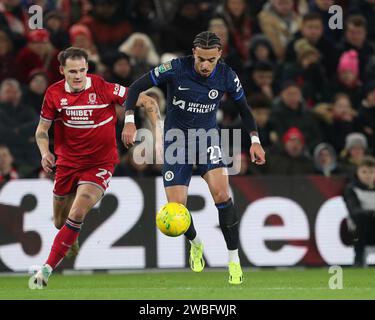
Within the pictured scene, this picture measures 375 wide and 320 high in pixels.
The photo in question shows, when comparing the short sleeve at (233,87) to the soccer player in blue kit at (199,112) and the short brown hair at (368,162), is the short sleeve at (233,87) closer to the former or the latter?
the soccer player in blue kit at (199,112)

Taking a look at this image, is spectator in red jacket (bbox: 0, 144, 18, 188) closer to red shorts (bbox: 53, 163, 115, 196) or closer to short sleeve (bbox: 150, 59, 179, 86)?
red shorts (bbox: 53, 163, 115, 196)

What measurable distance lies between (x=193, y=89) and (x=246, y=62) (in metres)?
6.66

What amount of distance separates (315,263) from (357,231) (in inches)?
27.2

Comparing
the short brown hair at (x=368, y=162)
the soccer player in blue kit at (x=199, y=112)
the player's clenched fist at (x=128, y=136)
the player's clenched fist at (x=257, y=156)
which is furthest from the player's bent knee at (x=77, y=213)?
the short brown hair at (x=368, y=162)

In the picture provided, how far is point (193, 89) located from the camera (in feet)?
42.6

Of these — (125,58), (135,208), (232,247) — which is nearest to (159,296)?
(232,247)

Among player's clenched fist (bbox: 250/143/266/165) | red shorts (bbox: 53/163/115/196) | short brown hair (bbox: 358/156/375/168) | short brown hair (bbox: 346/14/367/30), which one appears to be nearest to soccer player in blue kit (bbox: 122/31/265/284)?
player's clenched fist (bbox: 250/143/266/165)

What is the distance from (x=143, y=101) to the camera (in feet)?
43.7

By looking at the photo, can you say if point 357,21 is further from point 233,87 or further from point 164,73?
point 164,73

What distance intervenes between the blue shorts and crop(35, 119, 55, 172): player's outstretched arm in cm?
125

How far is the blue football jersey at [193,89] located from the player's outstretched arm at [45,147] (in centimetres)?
124

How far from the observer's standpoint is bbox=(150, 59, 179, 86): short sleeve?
12969 mm

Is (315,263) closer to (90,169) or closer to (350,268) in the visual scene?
(350,268)
